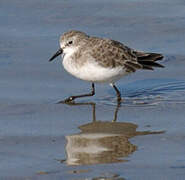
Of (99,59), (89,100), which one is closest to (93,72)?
(99,59)

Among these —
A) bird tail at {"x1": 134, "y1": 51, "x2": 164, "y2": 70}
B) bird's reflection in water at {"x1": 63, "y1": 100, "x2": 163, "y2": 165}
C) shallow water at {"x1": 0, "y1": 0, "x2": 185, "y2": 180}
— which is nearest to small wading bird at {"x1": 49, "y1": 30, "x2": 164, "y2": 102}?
bird tail at {"x1": 134, "y1": 51, "x2": 164, "y2": 70}

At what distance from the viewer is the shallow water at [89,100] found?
7004mm

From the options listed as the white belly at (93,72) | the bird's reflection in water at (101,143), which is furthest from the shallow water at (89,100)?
the white belly at (93,72)

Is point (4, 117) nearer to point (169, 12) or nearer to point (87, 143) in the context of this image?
point (87, 143)

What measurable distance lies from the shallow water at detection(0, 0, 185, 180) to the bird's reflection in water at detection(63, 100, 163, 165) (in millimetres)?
10

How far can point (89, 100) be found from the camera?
9141 millimetres

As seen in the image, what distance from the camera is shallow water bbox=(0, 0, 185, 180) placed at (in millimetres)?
7004

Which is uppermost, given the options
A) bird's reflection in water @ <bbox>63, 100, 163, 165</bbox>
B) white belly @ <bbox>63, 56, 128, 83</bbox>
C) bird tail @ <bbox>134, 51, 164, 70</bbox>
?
bird tail @ <bbox>134, 51, 164, 70</bbox>

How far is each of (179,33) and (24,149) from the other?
4.44 meters

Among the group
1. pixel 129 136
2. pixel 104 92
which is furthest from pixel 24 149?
pixel 104 92

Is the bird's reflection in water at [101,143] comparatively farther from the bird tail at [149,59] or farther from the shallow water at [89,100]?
the bird tail at [149,59]

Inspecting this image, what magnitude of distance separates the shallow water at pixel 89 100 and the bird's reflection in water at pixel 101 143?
1 cm

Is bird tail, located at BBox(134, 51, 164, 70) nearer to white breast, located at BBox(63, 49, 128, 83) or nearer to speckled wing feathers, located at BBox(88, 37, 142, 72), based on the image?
speckled wing feathers, located at BBox(88, 37, 142, 72)

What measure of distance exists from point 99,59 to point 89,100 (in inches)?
21.5
